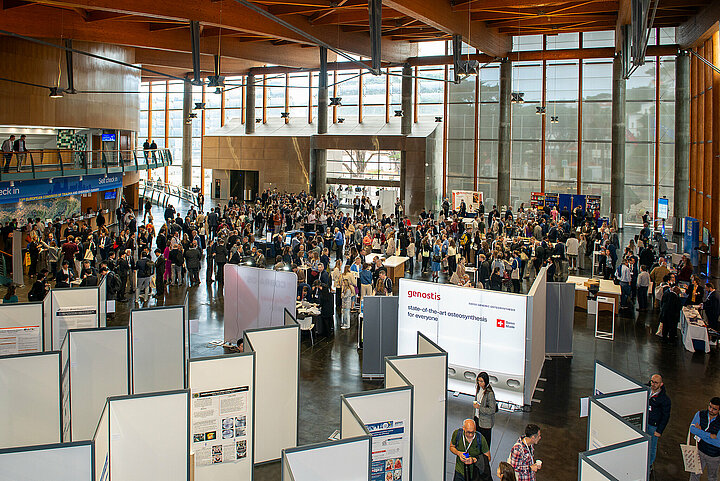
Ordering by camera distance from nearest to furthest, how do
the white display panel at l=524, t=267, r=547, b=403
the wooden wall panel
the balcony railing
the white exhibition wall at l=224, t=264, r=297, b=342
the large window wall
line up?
1. the white display panel at l=524, t=267, r=547, b=403
2. the white exhibition wall at l=224, t=264, r=297, b=342
3. the balcony railing
4. the wooden wall panel
5. the large window wall

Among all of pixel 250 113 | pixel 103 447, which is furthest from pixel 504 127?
pixel 103 447

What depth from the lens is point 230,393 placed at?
7.50m

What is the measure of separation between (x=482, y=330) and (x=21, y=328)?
23.8 feet

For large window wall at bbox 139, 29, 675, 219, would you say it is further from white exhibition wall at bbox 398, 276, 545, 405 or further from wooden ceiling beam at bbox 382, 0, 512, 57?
white exhibition wall at bbox 398, 276, 545, 405

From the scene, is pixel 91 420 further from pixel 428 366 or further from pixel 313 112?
pixel 313 112

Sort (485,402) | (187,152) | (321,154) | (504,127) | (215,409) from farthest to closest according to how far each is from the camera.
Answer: (187,152)
(321,154)
(504,127)
(485,402)
(215,409)

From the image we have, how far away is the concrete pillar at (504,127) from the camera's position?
3272 centimetres

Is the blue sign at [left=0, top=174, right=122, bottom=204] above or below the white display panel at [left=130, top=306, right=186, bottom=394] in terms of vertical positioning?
above

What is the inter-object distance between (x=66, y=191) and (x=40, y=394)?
1749 cm

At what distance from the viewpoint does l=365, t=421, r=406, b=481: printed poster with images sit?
7.03 m

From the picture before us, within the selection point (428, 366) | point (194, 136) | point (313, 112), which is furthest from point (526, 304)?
point (194, 136)

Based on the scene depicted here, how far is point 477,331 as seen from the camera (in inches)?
424

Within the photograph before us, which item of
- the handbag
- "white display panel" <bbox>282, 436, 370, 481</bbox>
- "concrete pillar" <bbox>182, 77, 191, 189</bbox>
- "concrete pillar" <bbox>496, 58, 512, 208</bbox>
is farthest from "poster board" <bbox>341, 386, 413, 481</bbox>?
"concrete pillar" <bbox>182, 77, 191, 189</bbox>

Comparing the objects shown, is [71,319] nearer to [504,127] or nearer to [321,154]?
[504,127]
